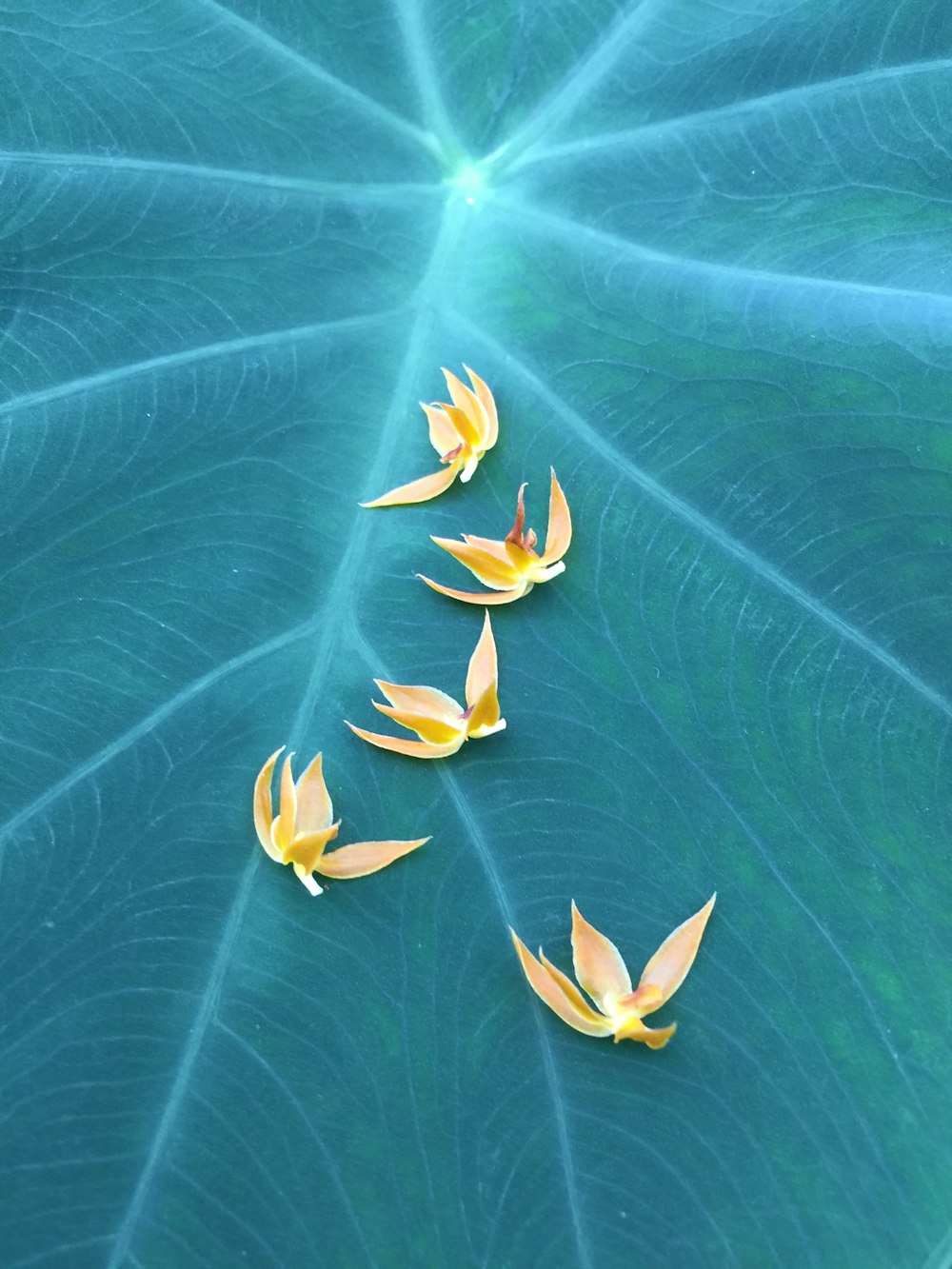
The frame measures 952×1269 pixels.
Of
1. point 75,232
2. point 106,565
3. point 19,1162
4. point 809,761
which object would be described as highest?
point 75,232

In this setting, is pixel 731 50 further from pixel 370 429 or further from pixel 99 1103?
pixel 99 1103

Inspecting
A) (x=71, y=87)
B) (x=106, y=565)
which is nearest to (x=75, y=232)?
(x=71, y=87)

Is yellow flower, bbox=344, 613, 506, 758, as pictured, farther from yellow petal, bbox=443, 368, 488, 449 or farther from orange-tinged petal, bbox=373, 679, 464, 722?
yellow petal, bbox=443, 368, 488, 449

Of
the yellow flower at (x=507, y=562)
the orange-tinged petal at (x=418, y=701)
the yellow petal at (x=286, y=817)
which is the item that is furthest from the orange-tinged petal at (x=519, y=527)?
the yellow petal at (x=286, y=817)

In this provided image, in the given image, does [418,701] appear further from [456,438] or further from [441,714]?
[456,438]

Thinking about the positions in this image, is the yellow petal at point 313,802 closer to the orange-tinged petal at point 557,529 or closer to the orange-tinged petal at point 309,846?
the orange-tinged petal at point 309,846

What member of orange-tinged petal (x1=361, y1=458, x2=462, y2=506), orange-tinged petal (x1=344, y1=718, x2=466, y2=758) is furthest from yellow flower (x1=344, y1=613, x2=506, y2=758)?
orange-tinged petal (x1=361, y1=458, x2=462, y2=506)
